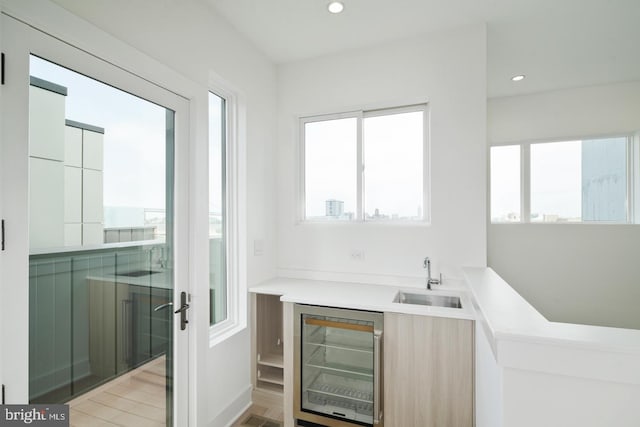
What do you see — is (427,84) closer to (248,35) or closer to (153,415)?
(248,35)

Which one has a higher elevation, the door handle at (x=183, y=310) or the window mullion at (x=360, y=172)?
the window mullion at (x=360, y=172)

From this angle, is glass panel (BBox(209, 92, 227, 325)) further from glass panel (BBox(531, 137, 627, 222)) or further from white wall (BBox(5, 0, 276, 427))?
glass panel (BBox(531, 137, 627, 222))

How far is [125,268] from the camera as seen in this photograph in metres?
1.47

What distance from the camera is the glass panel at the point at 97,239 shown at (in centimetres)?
114

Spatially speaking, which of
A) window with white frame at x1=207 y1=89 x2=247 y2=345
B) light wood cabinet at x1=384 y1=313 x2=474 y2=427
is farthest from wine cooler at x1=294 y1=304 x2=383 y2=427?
window with white frame at x1=207 y1=89 x2=247 y2=345

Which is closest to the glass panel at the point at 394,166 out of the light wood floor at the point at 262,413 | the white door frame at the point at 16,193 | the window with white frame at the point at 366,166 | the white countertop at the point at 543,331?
the window with white frame at the point at 366,166

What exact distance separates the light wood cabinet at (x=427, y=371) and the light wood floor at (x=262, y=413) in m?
0.81

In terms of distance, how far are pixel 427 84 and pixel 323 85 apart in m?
0.87

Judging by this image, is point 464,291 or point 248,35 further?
point 248,35

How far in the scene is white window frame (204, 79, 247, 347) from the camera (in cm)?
231

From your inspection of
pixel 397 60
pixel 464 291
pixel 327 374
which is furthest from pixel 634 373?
pixel 397 60

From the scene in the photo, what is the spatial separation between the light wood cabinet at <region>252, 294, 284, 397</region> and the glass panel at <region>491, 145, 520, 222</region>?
9.34 ft

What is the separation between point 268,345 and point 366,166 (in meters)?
1.76

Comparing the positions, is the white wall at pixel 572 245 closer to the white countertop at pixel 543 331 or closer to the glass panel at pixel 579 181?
the glass panel at pixel 579 181
